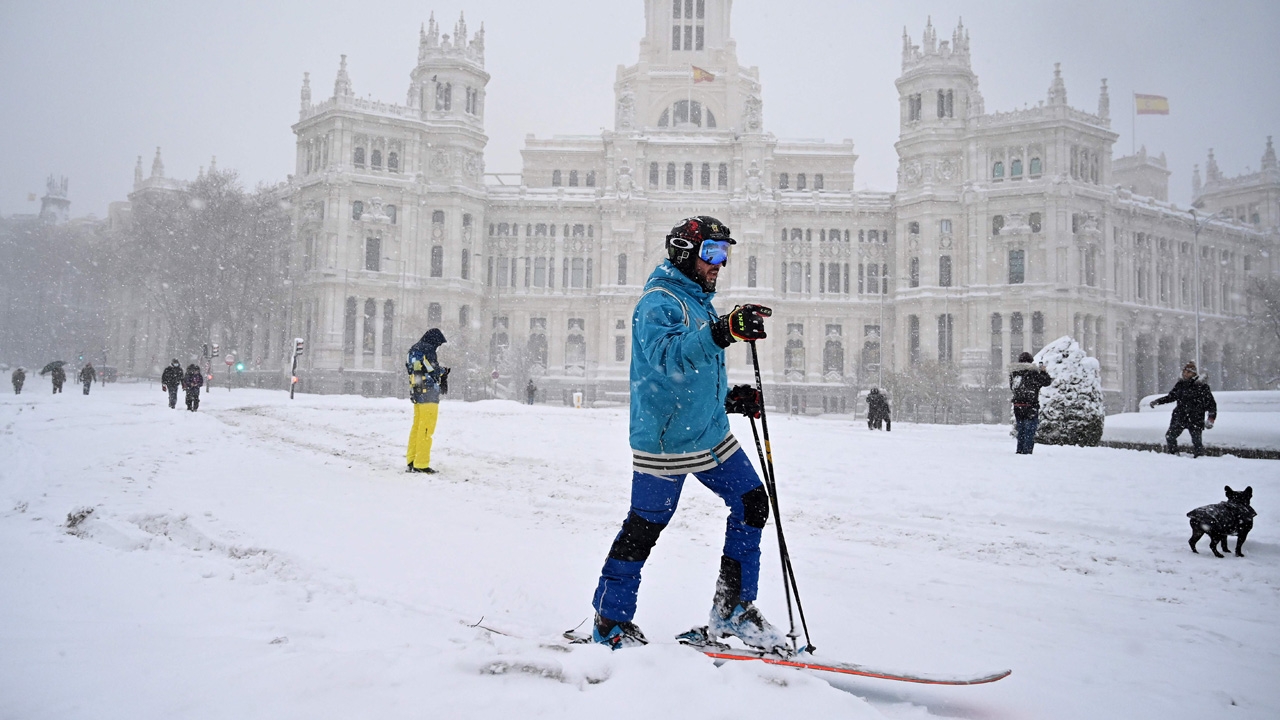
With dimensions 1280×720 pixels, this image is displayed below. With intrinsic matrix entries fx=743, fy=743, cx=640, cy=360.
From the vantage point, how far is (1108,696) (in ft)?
9.98

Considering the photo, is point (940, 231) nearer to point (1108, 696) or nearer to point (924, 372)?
point (924, 372)

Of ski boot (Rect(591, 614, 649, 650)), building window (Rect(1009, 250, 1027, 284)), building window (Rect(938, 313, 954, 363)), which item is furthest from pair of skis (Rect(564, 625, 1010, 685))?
building window (Rect(1009, 250, 1027, 284))

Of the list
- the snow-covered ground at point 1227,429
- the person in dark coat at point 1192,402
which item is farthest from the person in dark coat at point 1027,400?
the snow-covered ground at point 1227,429

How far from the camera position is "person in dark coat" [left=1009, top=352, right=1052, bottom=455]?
1259cm

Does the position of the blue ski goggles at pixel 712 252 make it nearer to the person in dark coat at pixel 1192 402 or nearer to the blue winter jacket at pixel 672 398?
the blue winter jacket at pixel 672 398

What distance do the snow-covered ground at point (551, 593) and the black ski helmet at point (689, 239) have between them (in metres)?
1.77

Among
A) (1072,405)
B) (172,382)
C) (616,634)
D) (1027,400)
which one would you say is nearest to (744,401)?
(616,634)

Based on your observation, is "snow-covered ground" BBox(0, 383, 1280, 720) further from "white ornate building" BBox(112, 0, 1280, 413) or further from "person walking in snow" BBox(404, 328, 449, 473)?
"white ornate building" BBox(112, 0, 1280, 413)

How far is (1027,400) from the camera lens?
12.9m

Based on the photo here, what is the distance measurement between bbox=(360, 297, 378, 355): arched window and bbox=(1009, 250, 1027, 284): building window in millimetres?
45299

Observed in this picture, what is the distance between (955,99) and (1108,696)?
194ft

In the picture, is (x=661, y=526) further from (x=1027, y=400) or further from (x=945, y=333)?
(x=945, y=333)

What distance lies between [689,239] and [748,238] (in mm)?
54259

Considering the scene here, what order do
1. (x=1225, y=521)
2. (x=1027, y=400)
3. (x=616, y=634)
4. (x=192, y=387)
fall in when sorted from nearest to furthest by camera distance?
(x=616, y=634) < (x=1225, y=521) < (x=1027, y=400) < (x=192, y=387)
